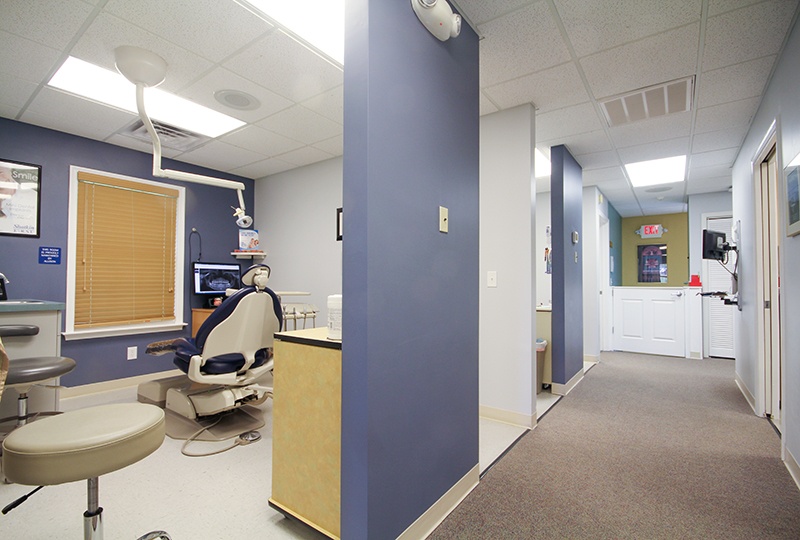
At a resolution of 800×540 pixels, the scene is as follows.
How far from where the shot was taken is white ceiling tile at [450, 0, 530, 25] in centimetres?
193

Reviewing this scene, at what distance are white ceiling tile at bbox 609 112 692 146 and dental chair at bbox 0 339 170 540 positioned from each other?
13.0 ft

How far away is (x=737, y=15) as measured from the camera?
2.00m

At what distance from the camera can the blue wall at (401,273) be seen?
1361 mm

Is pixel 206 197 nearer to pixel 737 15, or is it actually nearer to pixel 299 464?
pixel 299 464

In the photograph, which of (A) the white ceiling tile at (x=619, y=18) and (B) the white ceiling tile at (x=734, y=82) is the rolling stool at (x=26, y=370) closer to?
(A) the white ceiling tile at (x=619, y=18)

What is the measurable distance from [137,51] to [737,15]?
11.0 ft

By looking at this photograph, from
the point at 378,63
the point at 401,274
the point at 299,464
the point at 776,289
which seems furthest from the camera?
the point at 776,289

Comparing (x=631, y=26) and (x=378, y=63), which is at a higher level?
(x=631, y=26)

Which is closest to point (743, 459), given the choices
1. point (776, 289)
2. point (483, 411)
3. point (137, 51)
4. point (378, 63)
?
point (776, 289)

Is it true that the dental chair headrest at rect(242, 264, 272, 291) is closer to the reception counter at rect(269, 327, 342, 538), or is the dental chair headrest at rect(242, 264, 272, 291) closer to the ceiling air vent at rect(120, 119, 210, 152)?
the reception counter at rect(269, 327, 342, 538)

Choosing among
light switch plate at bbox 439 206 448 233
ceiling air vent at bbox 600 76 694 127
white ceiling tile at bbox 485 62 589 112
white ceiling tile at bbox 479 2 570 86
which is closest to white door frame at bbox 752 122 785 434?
ceiling air vent at bbox 600 76 694 127

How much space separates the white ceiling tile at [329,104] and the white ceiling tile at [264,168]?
148 cm

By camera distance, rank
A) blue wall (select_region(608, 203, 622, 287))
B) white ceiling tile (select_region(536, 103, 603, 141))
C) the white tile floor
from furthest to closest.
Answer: blue wall (select_region(608, 203, 622, 287)) < white ceiling tile (select_region(536, 103, 603, 141)) < the white tile floor

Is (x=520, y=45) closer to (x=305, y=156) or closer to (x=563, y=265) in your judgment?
(x=563, y=265)
